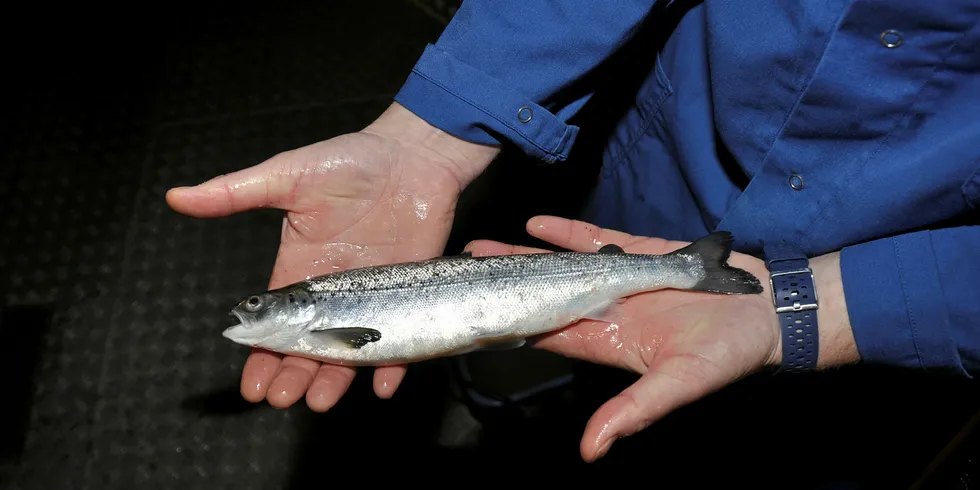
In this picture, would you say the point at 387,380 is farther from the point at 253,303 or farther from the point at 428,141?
the point at 428,141

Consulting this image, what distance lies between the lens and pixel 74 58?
465 cm

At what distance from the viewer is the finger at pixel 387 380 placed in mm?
2191

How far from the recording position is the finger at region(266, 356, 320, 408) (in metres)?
2.04

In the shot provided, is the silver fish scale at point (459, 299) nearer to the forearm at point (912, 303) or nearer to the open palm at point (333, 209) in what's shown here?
the open palm at point (333, 209)

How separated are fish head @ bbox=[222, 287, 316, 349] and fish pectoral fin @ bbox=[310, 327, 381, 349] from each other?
0.07 m

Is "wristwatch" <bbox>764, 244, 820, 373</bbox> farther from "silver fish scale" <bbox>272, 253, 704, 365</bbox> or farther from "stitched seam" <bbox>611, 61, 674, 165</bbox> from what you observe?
"stitched seam" <bbox>611, 61, 674, 165</bbox>

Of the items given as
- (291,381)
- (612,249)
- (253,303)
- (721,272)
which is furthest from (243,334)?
(721,272)

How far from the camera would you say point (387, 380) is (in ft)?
7.22

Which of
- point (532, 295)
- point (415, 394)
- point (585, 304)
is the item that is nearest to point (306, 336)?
point (532, 295)

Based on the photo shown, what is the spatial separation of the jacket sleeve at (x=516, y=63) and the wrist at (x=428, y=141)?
0.14 m

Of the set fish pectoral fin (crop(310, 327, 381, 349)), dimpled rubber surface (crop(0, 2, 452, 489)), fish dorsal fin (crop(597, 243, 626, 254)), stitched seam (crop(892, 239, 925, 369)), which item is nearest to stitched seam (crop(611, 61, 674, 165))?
fish dorsal fin (crop(597, 243, 626, 254))

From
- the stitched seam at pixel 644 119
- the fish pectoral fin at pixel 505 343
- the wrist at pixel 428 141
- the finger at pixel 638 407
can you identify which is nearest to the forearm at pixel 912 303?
the finger at pixel 638 407

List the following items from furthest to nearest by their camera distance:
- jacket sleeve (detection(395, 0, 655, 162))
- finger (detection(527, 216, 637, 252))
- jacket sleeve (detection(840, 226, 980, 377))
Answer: finger (detection(527, 216, 637, 252))
jacket sleeve (detection(395, 0, 655, 162))
jacket sleeve (detection(840, 226, 980, 377))

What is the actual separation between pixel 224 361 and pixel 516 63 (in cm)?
243
